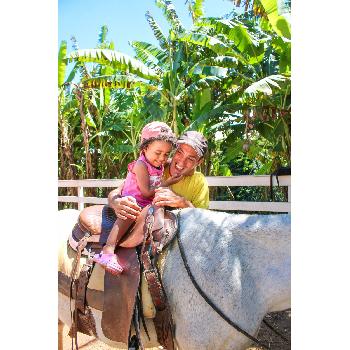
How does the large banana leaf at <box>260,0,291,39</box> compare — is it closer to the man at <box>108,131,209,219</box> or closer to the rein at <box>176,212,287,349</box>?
the man at <box>108,131,209,219</box>

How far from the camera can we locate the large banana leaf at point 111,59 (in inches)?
213

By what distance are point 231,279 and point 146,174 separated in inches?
20.5

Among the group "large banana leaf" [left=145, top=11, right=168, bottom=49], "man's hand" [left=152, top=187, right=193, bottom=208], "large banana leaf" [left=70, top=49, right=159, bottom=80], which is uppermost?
"large banana leaf" [left=145, top=11, right=168, bottom=49]

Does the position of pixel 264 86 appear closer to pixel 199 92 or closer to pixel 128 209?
pixel 199 92

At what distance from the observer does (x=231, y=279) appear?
113 centimetres

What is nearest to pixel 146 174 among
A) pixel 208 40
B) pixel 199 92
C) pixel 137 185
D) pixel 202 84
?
pixel 137 185

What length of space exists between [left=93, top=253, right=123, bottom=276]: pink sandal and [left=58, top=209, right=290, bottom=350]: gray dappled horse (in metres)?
0.17

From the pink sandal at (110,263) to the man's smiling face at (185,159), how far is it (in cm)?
42

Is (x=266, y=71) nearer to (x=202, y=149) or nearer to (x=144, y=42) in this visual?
(x=144, y=42)

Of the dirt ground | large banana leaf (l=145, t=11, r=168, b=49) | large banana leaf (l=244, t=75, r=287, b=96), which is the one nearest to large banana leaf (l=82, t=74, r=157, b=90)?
large banana leaf (l=145, t=11, r=168, b=49)

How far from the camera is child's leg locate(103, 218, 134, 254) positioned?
1.35 meters

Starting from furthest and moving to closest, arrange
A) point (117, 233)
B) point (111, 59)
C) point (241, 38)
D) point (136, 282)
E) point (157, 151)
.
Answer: point (111, 59) < point (241, 38) < point (157, 151) < point (117, 233) < point (136, 282)
